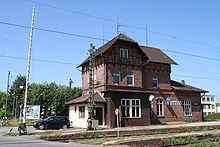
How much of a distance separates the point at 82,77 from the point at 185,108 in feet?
53.8

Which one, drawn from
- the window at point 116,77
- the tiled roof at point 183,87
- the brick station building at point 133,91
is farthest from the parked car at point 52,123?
the tiled roof at point 183,87

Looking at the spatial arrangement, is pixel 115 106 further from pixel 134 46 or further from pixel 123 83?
pixel 134 46

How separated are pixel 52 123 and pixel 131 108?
32.6 ft

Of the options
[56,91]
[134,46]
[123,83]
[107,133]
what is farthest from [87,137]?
[56,91]

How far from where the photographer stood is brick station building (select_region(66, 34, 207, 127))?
112 ft

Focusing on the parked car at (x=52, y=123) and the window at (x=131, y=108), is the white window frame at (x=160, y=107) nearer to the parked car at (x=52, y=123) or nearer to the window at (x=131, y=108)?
the window at (x=131, y=108)

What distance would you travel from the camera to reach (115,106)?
3366 centimetres

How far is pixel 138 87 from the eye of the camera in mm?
36594

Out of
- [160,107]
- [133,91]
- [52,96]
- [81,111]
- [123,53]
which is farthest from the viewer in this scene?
[52,96]

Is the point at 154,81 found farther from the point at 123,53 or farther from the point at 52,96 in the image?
the point at 52,96

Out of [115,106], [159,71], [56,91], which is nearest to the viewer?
[115,106]

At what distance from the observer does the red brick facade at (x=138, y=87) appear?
34.3m

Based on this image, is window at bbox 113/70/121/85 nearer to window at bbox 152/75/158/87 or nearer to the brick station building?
the brick station building

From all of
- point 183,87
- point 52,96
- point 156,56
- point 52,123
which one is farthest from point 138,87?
point 52,96
